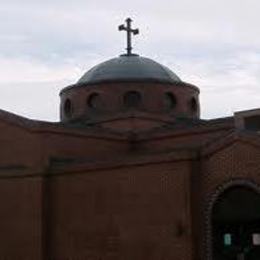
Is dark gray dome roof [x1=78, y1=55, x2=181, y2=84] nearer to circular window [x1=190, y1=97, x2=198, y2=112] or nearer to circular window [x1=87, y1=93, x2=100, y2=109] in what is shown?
circular window [x1=87, y1=93, x2=100, y2=109]

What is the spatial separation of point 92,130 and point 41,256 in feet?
17.6

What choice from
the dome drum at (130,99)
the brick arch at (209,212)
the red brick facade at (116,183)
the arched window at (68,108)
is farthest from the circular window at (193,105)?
the brick arch at (209,212)

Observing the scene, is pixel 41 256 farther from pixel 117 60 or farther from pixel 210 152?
pixel 117 60

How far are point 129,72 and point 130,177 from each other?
10.8 m

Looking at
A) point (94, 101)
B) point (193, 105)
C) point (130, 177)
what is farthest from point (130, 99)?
point (130, 177)

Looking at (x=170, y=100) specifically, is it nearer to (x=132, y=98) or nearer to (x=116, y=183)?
(x=132, y=98)

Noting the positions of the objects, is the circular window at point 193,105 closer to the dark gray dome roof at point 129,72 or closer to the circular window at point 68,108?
the dark gray dome roof at point 129,72

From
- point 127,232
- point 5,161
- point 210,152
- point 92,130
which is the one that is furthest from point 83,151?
point 210,152

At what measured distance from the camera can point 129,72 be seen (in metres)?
36.1

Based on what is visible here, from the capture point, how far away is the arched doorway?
23375mm

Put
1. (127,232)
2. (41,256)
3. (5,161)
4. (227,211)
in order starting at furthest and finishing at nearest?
(5,161) → (41,256) → (127,232) → (227,211)

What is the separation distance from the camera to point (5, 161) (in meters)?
30.4

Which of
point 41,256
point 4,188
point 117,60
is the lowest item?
point 41,256

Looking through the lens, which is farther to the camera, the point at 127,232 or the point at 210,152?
the point at 127,232
